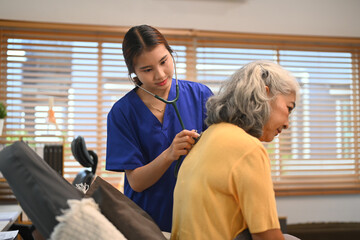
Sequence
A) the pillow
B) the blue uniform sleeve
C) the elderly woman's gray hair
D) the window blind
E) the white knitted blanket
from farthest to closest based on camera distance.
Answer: the window blind → the blue uniform sleeve → the elderly woman's gray hair → the pillow → the white knitted blanket

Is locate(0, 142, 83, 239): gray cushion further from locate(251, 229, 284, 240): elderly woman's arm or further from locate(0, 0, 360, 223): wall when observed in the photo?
locate(0, 0, 360, 223): wall

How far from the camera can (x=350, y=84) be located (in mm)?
3855

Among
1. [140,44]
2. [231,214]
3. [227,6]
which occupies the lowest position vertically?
[231,214]

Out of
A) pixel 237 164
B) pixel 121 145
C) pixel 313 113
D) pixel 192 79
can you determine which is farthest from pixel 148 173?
pixel 313 113

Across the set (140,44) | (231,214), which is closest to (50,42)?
(140,44)

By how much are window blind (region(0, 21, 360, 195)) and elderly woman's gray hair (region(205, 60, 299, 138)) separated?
231cm

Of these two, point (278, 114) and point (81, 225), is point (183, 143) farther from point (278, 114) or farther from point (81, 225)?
point (81, 225)

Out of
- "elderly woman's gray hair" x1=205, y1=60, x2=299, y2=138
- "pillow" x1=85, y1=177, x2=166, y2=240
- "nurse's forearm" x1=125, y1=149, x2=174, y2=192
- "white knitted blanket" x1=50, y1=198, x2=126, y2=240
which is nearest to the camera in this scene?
"white knitted blanket" x1=50, y1=198, x2=126, y2=240

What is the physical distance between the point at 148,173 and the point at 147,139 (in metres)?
0.17

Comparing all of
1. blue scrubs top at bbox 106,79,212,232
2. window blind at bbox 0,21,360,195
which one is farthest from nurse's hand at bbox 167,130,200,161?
window blind at bbox 0,21,360,195

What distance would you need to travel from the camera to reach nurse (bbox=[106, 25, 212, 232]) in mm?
1307

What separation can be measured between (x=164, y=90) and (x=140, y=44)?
0.73ft

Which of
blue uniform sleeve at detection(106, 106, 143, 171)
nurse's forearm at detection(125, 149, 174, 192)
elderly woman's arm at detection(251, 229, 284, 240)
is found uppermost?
blue uniform sleeve at detection(106, 106, 143, 171)

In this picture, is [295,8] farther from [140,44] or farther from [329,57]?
[140,44]
